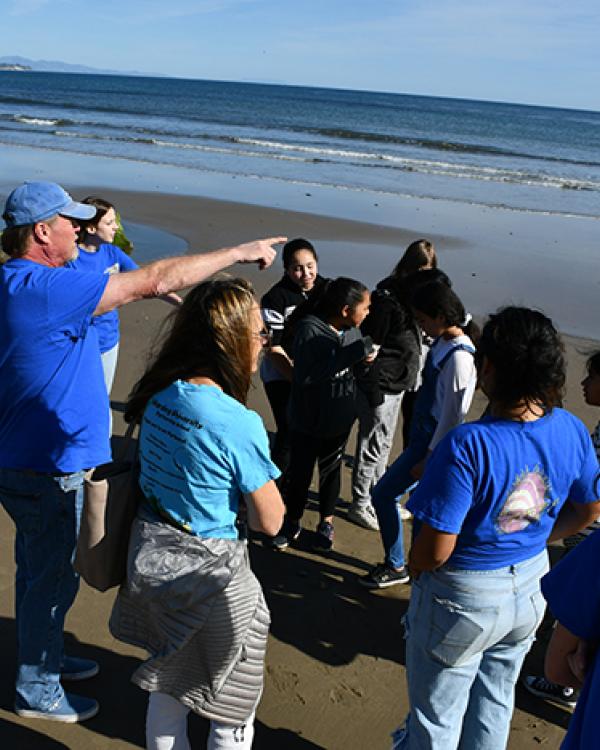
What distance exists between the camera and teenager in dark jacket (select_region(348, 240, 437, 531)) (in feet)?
15.3

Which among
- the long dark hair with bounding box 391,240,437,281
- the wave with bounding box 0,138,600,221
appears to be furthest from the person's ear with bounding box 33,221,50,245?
the wave with bounding box 0,138,600,221

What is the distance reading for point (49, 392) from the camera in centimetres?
285

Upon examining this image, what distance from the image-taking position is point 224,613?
8.19 ft

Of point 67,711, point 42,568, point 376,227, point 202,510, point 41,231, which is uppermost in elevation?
point 376,227

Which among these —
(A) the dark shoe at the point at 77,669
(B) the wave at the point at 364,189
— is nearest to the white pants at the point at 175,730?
(A) the dark shoe at the point at 77,669

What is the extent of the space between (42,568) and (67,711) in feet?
2.23

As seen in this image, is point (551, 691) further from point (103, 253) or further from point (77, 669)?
point (103, 253)

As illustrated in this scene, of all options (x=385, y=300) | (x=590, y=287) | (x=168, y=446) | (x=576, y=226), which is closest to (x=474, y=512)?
(x=168, y=446)

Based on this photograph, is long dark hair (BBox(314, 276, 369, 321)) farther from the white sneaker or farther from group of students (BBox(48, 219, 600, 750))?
group of students (BBox(48, 219, 600, 750))

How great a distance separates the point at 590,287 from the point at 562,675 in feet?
34.8

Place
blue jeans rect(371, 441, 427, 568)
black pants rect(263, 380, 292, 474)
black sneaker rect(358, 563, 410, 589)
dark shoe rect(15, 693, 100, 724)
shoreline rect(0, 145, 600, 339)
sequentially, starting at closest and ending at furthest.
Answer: dark shoe rect(15, 693, 100, 724), blue jeans rect(371, 441, 427, 568), black sneaker rect(358, 563, 410, 589), black pants rect(263, 380, 292, 474), shoreline rect(0, 145, 600, 339)

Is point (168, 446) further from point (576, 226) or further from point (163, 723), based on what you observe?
point (576, 226)

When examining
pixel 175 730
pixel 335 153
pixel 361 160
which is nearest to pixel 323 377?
pixel 175 730

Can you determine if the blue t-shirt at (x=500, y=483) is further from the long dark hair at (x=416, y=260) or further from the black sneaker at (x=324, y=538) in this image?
the long dark hair at (x=416, y=260)
